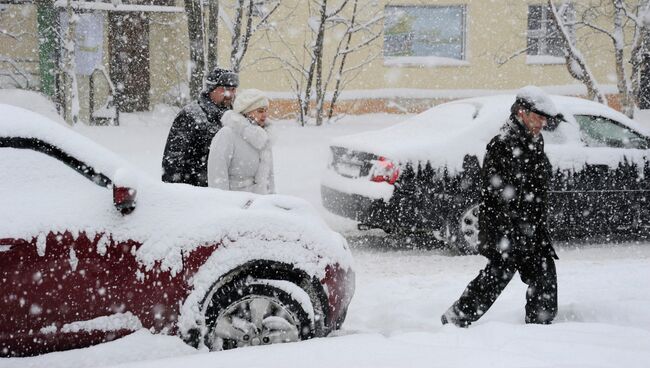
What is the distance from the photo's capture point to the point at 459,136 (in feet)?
25.4

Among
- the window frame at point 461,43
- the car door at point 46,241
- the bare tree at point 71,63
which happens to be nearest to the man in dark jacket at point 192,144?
the car door at point 46,241

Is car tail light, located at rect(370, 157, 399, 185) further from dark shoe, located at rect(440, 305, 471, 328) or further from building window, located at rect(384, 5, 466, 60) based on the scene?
building window, located at rect(384, 5, 466, 60)

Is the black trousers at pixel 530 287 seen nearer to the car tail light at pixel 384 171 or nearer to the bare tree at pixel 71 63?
the car tail light at pixel 384 171

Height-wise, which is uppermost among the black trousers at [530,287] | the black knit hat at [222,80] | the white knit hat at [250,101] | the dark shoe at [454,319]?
the black knit hat at [222,80]

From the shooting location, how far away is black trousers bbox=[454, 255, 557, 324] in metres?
5.12

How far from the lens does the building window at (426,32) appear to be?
20484 mm

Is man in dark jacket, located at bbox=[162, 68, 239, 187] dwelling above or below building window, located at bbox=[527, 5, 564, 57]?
below

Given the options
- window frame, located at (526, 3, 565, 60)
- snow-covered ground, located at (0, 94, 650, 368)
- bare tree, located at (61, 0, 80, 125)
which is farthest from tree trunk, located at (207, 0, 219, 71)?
window frame, located at (526, 3, 565, 60)

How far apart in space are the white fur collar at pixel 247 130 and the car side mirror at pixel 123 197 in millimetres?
1550

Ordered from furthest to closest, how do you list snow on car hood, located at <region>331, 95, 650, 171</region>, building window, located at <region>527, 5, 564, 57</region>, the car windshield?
building window, located at <region>527, 5, 564, 57</region> < the car windshield < snow on car hood, located at <region>331, 95, 650, 171</region>

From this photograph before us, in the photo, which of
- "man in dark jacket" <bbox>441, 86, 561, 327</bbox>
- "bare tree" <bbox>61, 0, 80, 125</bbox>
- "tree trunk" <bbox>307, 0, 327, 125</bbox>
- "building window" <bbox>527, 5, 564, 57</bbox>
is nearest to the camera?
"man in dark jacket" <bbox>441, 86, 561, 327</bbox>

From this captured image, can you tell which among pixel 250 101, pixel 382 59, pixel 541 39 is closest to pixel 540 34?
pixel 541 39

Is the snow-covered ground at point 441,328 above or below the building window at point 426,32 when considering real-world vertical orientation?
below

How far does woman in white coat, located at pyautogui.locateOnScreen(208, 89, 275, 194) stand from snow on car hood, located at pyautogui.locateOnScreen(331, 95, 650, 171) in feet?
6.85
